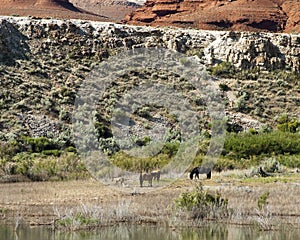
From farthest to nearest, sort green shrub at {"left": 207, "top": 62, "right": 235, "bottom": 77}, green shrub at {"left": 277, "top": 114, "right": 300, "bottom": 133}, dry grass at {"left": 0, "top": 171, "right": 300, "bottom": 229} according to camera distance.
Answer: green shrub at {"left": 207, "top": 62, "right": 235, "bottom": 77} → green shrub at {"left": 277, "top": 114, "right": 300, "bottom": 133} → dry grass at {"left": 0, "top": 171, "right": 300, "bottom": 229}

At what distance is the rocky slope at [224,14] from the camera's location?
75.6 metres

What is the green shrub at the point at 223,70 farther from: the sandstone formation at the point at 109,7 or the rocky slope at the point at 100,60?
the sandstone formation at the point at 109,7

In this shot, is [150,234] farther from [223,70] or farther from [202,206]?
[223,70]

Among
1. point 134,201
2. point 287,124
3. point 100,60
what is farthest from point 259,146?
point 100,60

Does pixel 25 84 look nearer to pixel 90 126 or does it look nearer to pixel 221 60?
pixel 90 126

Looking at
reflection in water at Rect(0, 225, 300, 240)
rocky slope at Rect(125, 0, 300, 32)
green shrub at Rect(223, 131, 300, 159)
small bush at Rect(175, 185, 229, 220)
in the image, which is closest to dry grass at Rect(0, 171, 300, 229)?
small bush at Rect(175, 185, 229, 220)

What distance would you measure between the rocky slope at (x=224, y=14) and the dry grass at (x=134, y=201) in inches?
1885

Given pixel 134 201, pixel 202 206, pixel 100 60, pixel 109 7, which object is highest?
pixel 109 7

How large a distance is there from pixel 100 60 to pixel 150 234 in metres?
40.0

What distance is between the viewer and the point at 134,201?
2200 cm

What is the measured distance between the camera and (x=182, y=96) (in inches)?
1976

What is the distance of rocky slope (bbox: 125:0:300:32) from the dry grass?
157ft

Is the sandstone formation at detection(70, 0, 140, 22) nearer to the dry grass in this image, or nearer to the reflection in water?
the dry grass

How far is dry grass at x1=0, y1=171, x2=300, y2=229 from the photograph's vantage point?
742 inches
